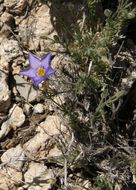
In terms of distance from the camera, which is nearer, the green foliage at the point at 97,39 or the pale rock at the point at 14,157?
the green foliage at the point at 97,39

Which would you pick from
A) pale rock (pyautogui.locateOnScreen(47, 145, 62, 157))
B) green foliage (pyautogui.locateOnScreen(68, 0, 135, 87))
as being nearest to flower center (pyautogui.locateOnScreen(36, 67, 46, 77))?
green foliage (pyautogui.locateOnScreen(68, 0, 135, 87))

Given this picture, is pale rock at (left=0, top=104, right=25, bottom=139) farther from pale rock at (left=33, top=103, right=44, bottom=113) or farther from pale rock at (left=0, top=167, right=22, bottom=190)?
pale rock at (left=0, top=167, right=22, bottom=190)

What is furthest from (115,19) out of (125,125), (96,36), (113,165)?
(113,165)

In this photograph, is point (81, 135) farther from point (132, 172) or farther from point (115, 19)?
point (115, 19)

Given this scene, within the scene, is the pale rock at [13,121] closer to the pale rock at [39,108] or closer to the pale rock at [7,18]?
the pale rock at [39,108]

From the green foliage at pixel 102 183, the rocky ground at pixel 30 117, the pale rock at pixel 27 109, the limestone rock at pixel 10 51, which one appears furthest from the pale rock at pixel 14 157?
the limestone rock at pixel 10 51

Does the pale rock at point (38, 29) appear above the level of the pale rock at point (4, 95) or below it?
above
